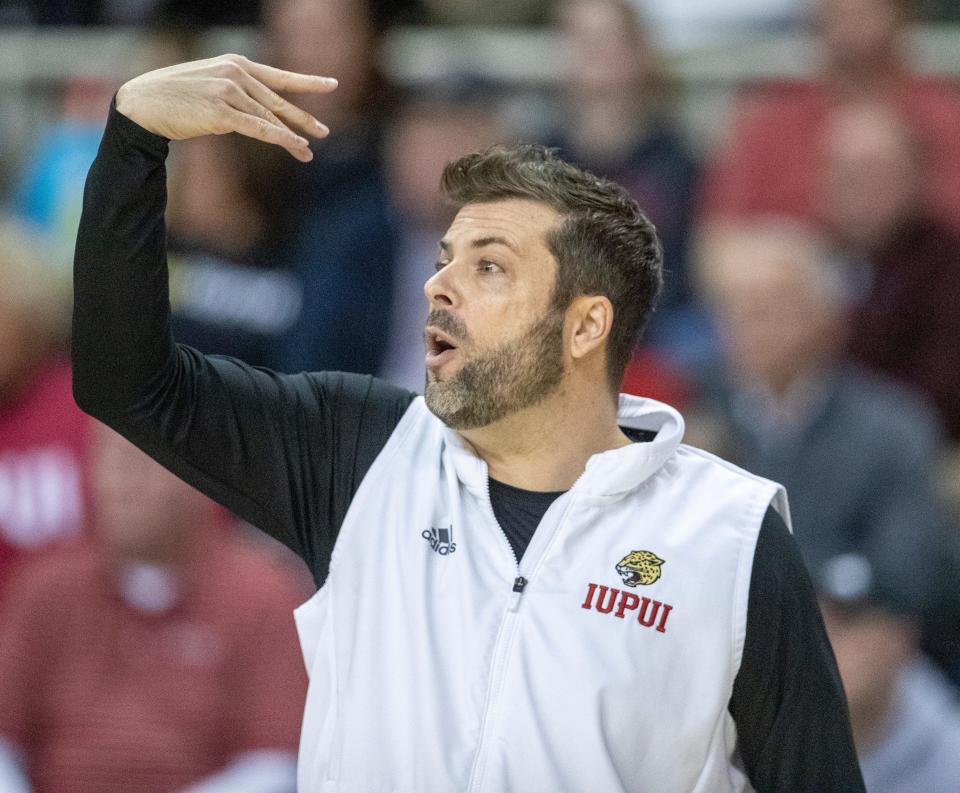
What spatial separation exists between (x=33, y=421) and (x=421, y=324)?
4.31ft

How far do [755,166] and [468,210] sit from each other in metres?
2.63

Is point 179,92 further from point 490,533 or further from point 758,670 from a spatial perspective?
point 758,670

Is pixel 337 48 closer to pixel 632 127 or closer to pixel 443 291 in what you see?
pixel 632 127

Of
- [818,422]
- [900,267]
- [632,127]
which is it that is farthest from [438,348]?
[632,127]

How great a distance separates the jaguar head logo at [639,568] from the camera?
249 cm

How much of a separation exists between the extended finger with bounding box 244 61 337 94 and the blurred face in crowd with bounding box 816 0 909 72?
3.01 metres

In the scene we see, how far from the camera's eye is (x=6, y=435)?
4.75 meters

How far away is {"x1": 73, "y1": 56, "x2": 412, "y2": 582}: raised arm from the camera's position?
2318 millimetres

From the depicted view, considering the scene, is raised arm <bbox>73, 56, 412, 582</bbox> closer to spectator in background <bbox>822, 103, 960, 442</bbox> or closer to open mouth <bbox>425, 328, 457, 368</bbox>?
open mouth <bbox>425, 328, 457, 368</bbox>

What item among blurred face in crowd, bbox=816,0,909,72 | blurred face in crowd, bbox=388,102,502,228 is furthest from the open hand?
blurred face in crowd, bbox=816,0,909,72

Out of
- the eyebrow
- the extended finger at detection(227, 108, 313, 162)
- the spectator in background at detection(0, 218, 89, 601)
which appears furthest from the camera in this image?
→ the spectator in background at detection(0, 218, 89, 601)

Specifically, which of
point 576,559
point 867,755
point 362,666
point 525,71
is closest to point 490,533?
point 576,559

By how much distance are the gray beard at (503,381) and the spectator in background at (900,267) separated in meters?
2.24

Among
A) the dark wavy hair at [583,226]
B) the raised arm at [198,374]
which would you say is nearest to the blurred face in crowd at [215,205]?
the dark wavy hair at [583,226]
